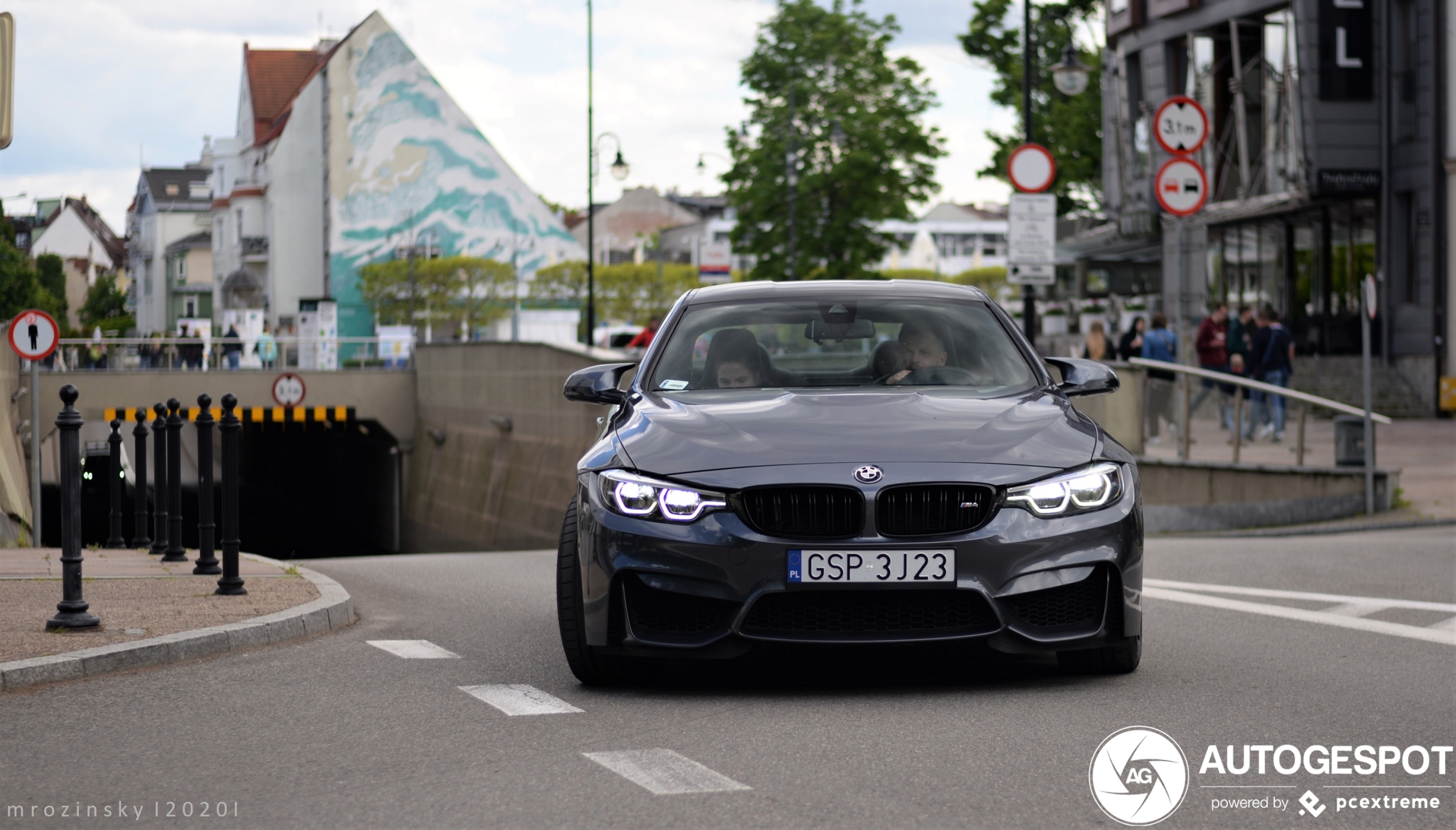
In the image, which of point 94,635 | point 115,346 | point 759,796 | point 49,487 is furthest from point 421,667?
point 49,487

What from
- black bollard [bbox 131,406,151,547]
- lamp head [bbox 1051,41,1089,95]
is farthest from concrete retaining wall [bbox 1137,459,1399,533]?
black bollard [bbox 131,406,151,547]

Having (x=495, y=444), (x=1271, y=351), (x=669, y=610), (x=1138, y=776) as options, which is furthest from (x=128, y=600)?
(x=495, y=444)

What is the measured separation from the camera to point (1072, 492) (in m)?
6.00

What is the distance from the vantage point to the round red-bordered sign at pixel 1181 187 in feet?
56.5

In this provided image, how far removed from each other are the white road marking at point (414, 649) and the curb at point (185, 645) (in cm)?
43

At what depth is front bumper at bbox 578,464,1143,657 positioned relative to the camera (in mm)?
5855

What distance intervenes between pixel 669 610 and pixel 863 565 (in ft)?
2.27

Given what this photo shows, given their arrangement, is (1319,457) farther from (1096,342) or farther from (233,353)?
(233,353)

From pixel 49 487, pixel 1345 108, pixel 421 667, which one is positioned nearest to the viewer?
pixel 421 667

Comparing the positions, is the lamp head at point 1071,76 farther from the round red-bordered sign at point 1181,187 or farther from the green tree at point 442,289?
the green tree at point 442,289

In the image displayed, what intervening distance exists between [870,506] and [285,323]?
79.6 meters

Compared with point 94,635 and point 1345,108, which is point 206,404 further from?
point 1345,108

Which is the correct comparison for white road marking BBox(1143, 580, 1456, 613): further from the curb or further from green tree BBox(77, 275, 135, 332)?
green tree BBox(77, 275, 135, 332)

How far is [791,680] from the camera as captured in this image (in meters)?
6.66
